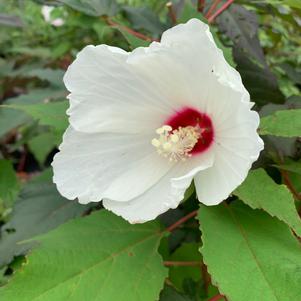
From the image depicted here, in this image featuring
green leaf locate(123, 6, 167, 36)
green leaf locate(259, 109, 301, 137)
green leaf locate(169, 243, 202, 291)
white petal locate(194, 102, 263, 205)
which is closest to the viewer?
white petal locate(194, 102, 263, 205)

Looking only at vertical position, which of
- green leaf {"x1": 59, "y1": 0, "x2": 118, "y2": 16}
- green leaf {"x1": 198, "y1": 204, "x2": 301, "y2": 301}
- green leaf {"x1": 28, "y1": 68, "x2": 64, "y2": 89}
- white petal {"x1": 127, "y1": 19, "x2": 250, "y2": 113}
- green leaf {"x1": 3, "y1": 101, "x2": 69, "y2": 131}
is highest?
white petal {"x1": 127, "y1": 19, "x2": 250, "y2": 113}

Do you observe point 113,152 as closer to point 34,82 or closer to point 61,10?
point 34,82

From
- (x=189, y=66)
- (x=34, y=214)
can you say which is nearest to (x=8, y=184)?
(x=34, y=214)

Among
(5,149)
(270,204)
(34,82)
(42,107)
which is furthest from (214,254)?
(5,149)

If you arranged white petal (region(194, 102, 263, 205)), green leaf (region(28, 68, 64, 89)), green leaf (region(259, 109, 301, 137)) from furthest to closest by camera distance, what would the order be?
green leaf (region(28, 68, 64, 89))
green leaf (region(259, 109, 301, 137))
white petal (region(194, 102, 263, 205))

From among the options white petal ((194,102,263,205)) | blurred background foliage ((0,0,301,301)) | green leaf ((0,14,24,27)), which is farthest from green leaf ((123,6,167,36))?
white petal ((194,102,263,205))

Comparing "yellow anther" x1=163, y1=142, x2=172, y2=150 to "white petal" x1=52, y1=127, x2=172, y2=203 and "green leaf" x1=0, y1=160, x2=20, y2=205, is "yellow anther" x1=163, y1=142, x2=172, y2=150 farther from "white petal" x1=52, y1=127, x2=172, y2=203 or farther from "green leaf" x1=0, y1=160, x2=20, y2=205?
"green leaf" x1=0, y1=160, x2=20, y2=205
